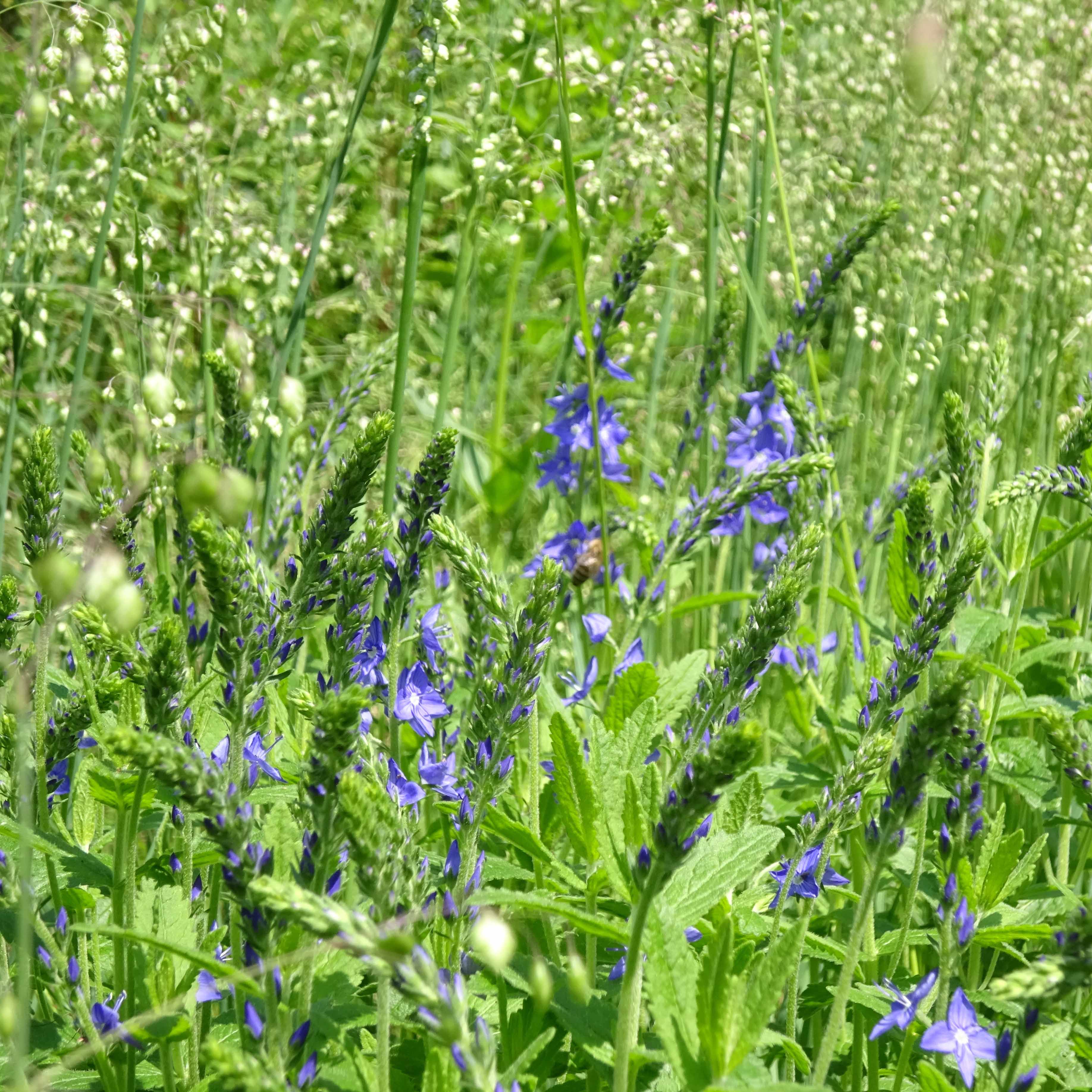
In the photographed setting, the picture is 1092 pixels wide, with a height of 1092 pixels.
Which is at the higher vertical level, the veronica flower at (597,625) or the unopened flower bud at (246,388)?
the unopened flower bud at (246,388)

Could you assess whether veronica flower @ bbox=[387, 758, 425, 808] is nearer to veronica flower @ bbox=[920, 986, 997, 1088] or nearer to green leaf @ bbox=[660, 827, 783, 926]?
green leaf @ bbox=[660, 827, 783, 926]

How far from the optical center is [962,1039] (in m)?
1.39

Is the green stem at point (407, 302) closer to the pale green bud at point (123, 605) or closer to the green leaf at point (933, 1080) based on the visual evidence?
the pale green bud at point (123, 605)

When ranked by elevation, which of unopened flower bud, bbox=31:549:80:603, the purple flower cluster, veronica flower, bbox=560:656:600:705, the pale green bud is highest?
unopened flower bud, bbox=31:549:80:603

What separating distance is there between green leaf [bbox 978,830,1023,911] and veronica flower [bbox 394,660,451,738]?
81 cm

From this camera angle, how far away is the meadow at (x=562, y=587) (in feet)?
4.10

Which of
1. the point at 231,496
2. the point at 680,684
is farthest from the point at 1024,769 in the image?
the point at 231,496

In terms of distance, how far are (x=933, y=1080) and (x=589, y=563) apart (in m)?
1.59

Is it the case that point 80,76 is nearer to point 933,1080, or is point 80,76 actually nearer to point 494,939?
point 494,939

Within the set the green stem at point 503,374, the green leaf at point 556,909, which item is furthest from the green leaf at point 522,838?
the green stem at point 503,374

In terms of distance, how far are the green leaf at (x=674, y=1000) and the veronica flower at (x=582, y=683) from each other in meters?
0.96

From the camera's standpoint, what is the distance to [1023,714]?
2141 mm

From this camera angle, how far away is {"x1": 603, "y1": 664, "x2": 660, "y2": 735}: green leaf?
1972 millimetres

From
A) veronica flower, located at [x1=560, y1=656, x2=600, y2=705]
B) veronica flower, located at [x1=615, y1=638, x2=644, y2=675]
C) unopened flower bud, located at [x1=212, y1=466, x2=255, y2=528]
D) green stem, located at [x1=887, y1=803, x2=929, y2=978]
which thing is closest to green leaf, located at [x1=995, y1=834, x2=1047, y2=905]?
green stem, located at [x1=887, y1=803, x2=929, y2=978]
